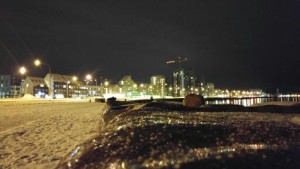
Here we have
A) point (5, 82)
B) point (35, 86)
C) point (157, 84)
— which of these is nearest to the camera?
point (35, 86)

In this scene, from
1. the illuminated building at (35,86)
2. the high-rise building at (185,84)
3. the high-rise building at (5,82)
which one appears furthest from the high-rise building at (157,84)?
the high-rise building at (5,82)

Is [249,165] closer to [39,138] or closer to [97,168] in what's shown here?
[97,168]

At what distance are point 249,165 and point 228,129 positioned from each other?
742mm

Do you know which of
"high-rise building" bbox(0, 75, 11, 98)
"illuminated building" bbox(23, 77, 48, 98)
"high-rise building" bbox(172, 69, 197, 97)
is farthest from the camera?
"high-rise building" bbox(172, 69, 197, 97)

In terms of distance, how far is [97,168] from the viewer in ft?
5.74

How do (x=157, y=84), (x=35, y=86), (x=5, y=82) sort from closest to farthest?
1. (x=35, y=86)
2. (x=5, y=82)
3. (x=157, y=84)

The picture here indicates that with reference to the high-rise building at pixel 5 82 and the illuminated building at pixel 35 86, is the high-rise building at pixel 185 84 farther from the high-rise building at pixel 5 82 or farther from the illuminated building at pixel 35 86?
the high-rise building at pixel 5 82

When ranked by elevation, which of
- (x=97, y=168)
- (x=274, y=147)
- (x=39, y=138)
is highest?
(x=274, y=147)

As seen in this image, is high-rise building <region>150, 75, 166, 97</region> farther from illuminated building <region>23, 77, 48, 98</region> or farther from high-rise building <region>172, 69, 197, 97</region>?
illuminated building <region>23, 77, 48, 98</region>

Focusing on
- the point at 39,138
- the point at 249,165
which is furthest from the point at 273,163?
the point at 39,138

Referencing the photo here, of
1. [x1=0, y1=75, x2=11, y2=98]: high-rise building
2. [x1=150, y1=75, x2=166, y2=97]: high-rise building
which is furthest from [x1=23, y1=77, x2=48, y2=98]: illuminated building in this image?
[x1=150, y1=75, x2=166, y2=97]: high-rise building

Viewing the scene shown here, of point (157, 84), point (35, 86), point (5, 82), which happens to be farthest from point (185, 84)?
point (5, 82)

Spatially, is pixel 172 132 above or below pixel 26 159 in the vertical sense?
above

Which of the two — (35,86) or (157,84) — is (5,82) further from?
(157,84)
